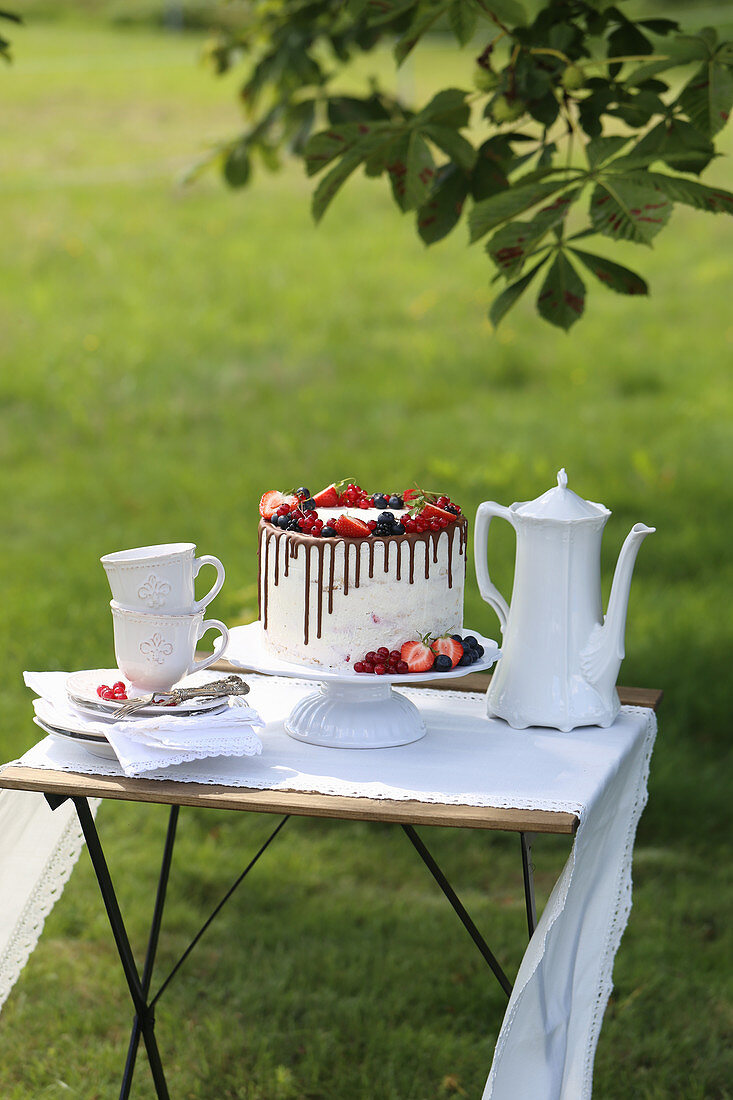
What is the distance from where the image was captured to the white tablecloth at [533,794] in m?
1.61

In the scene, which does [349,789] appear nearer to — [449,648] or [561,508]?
[449,648]

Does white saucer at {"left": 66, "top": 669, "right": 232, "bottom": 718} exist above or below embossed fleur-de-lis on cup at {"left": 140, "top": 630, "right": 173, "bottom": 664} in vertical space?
below

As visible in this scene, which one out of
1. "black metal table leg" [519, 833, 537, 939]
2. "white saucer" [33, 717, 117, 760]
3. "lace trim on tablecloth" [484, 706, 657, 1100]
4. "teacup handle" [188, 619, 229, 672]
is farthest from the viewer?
"black metal table leg" [519, 833, 537, 939]

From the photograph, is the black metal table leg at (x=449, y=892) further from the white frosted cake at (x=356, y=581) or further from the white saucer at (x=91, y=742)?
the white saucer at (x=91, y=742)

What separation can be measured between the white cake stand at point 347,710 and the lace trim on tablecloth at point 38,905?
0.52 m

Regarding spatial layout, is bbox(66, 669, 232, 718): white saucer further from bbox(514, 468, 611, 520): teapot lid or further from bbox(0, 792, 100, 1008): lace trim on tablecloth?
bbox(514, 468, 611, 520): teapot lid

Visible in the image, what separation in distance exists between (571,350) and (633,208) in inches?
211

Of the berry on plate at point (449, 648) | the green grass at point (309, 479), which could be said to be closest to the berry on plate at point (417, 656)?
the berry on plate at point (449, 648)

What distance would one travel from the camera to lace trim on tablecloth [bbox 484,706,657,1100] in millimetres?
1569

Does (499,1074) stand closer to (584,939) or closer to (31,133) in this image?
(584,939)

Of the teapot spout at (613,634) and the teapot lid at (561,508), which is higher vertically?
the teapot lid at (561,508)

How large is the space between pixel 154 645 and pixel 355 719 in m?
0.31

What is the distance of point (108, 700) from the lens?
1.81 meters

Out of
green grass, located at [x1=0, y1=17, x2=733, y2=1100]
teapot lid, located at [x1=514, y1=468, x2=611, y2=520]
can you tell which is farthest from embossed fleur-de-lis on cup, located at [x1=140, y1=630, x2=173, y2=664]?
green grass, located at [x1=0, y1=17, x2=733, y2=1100]
